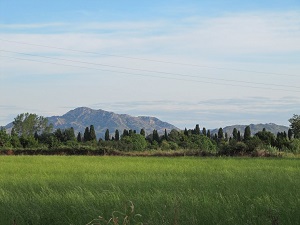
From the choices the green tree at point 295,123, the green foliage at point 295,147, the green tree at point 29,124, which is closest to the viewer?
the green foliage at point 295,147

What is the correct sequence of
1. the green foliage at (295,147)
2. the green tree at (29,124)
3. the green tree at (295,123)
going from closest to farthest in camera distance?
1. the green foliage at (295,147)
2. the green tree at (295,123)
3. the green tree at (29,124)

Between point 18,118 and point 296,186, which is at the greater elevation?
point 18,118

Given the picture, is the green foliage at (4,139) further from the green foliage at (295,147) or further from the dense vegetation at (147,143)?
the green foliage at (295,147)

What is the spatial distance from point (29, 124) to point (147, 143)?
43119 millimetres

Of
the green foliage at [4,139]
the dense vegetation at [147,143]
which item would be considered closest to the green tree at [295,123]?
the dense vegetation at [147,143]

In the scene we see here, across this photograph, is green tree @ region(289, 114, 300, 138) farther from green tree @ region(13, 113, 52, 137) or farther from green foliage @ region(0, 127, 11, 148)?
green tree @ region(13, 113, 52, 137)

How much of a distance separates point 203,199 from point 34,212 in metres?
2.82

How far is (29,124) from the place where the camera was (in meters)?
94.7

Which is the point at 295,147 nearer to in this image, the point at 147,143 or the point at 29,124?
the point at 147,143

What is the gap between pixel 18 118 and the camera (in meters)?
93.6

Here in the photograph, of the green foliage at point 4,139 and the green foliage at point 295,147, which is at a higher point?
the green foliage at point 4,139

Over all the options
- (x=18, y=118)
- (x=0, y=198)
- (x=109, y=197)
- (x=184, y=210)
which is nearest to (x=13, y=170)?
(x=0, y=198)

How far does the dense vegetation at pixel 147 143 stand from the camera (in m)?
32.7

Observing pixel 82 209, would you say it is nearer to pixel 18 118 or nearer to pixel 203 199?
pixel 203 199
